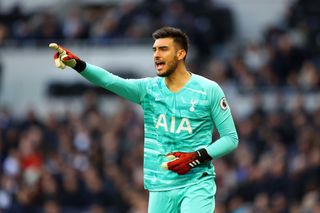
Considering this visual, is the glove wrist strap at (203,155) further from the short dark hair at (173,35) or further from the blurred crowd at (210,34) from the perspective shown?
the blurred crowd at (210,34)

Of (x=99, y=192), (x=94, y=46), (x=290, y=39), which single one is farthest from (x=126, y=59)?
(x=99, y=192)

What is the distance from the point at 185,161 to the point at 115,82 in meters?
1.04

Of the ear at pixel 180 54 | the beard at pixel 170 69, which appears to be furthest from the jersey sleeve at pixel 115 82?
the ear at pixel 180 54

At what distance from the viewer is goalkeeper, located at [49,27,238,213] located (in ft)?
33.1

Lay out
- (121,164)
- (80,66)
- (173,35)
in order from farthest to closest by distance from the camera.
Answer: (121,164) < (173,35) < (80,66)

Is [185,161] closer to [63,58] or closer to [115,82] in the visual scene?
[115,82]

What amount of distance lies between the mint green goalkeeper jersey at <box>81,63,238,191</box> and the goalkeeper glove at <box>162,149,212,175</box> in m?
0.10

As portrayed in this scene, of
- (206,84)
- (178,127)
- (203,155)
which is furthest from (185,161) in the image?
(206,84)

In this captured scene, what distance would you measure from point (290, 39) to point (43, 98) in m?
5.95

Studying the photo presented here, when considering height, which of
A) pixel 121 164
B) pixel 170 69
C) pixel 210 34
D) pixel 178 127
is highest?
pixel 210 34

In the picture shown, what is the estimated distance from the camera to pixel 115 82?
10.3 m

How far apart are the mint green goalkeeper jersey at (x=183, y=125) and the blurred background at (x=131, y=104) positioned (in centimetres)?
740

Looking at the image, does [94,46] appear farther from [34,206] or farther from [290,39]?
[34,206]

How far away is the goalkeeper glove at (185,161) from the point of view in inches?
392
